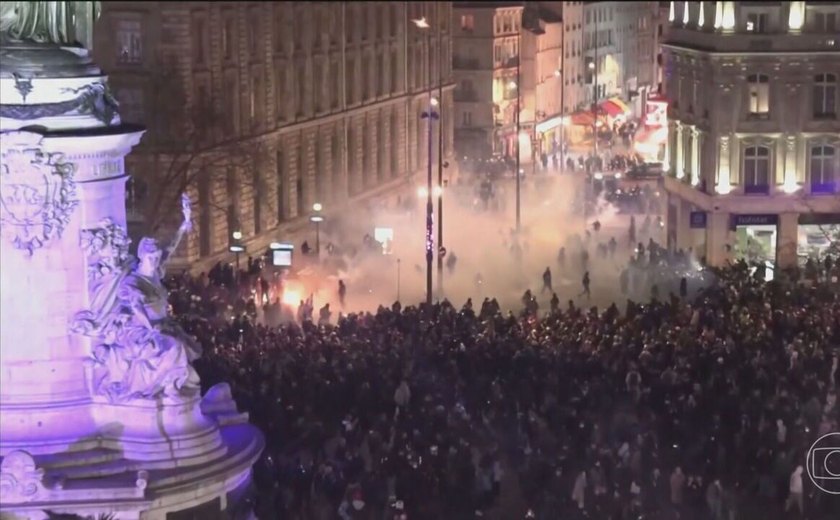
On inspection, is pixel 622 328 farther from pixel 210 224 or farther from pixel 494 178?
pixel 494 178

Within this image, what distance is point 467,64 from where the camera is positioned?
102 metres

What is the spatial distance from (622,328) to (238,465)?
564 inches

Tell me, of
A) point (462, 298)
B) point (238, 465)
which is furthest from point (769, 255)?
point (238, 465)

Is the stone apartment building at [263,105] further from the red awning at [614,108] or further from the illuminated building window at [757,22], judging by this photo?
the red awning at [614,108]

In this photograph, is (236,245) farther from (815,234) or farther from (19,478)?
(19,478)

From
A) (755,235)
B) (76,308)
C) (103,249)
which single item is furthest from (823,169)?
(76,308)

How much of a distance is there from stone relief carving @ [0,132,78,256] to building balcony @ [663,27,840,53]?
3536cm

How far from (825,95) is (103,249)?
117 feet

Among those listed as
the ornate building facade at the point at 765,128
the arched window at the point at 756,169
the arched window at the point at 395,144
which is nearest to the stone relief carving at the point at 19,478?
the ornate building facade at the point at 765,128

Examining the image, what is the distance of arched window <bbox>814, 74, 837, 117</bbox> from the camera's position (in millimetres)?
53312

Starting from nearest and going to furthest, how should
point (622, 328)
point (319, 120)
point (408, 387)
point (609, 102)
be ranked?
1. point (408, 387)
2. point (622, 328)
3. point (319, 120)
4. point (609, 102)

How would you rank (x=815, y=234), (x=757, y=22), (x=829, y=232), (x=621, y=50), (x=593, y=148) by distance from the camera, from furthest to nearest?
(x=621, y=50)
(x=593, y=148)
(x=757, y=22)
(x=815, y=234)
(x=829, y=232)

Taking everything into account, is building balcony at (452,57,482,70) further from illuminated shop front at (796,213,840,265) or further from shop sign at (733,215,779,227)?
illuminated shop front at (796,213,840,265)

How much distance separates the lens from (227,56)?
60.2 meters
